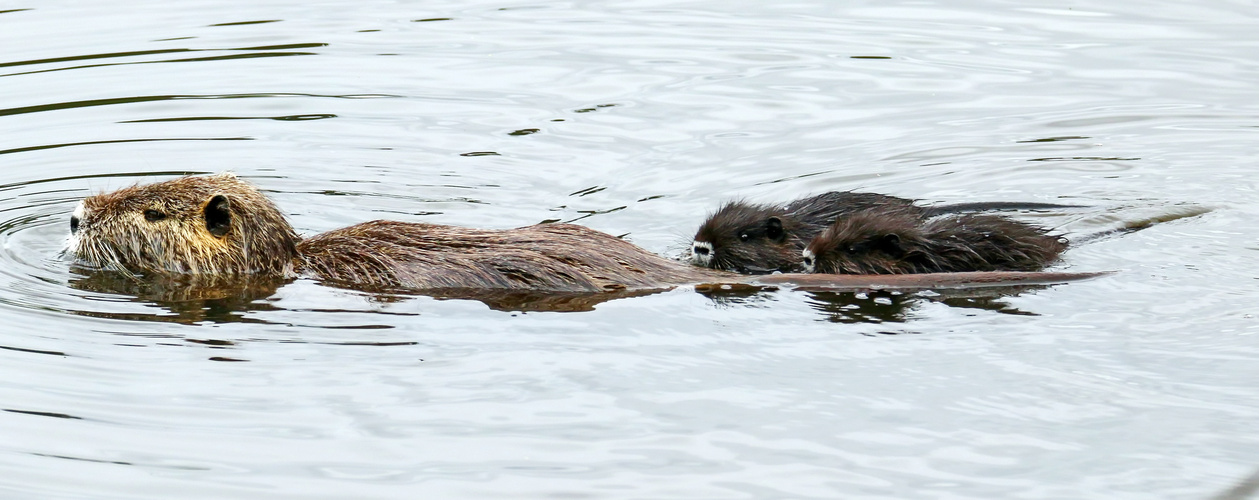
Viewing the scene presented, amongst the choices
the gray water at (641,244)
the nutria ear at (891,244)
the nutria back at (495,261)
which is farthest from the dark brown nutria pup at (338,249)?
the nutria ear at (891,244)

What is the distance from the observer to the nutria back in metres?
6.88

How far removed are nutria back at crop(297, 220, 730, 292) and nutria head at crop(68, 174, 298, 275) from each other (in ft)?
0.99

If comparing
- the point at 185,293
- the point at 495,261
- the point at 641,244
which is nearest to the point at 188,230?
the point at 185,293

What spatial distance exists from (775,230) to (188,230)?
3.04 meters

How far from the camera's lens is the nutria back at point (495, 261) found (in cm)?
688

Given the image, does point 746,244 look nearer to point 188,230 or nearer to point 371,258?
point 371,258

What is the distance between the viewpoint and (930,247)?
7.42 metres

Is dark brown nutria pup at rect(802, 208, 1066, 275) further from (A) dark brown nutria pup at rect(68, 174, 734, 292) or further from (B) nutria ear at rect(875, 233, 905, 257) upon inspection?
(A) dark brown nutria pup at rect(68, 174, 734, 292)

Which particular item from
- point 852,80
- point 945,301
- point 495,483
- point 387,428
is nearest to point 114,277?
point 387,428

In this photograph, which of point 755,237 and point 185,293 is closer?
point 185,293

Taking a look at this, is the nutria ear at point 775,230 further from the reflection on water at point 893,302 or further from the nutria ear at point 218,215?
the nutria ear at point 218,215

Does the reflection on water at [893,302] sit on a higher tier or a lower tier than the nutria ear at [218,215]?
lower

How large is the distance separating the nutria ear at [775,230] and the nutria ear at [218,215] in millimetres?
2792

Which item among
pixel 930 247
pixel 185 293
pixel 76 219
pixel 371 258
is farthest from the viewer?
pixel 76 219
